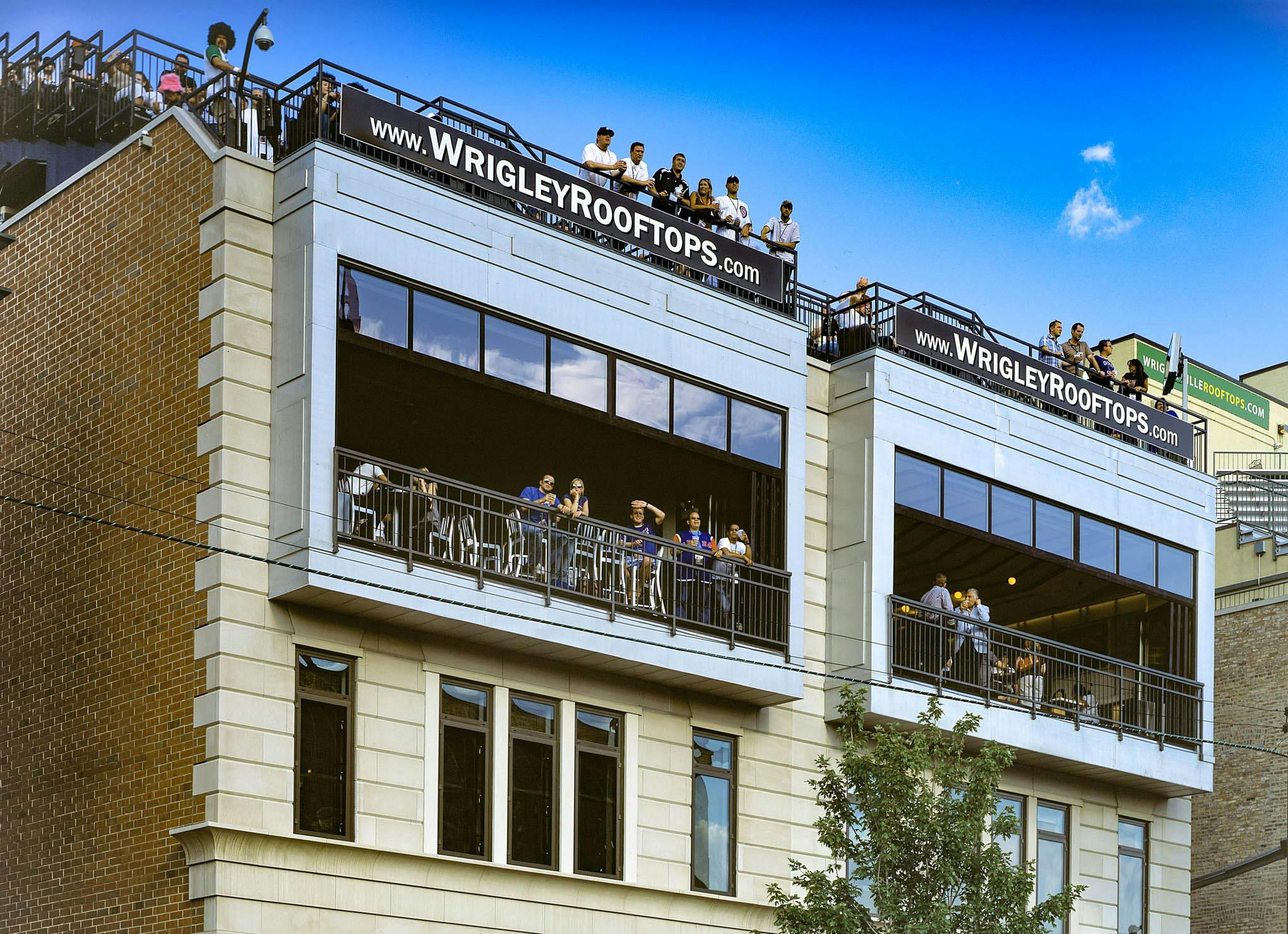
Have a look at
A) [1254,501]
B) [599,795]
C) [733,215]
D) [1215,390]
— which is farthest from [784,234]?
[1215,390]

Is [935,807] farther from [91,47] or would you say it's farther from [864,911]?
[91,47]

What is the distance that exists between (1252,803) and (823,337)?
15.2 meters

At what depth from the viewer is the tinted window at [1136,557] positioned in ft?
103

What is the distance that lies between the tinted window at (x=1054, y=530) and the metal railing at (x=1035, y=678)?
147 cm

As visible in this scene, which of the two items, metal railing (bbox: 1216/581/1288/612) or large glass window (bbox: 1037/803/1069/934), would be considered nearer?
large glass window (bbox: 1037/803/1069/934)

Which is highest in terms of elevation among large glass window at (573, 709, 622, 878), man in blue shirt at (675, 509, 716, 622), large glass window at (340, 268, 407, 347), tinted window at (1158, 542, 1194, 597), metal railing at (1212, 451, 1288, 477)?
metal railing at (1212, 451, 1288, 477)

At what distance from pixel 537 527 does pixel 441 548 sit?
4.32 feet

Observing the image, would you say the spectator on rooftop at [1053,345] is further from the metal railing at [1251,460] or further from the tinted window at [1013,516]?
the metal railing at [1251,460]

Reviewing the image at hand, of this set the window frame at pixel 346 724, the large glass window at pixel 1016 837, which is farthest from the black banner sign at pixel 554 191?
the large glass window at pixel 1016 837

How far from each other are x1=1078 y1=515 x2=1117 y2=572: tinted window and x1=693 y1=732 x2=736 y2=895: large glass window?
26.5ft

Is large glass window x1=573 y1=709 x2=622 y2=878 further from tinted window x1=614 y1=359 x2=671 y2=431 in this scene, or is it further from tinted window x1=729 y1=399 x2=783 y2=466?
tinted window x1=729 y1=399 x2=783 y2=466

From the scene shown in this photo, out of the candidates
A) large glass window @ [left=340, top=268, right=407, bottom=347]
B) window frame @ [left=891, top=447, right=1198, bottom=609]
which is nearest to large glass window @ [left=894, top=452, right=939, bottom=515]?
window frame @ [left=891, top=447, right=1198, bottom=609]

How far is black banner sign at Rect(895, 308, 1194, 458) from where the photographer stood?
28.9m

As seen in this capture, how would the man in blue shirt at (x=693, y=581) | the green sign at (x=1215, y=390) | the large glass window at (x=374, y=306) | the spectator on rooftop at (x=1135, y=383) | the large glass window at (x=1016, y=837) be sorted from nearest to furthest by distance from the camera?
the large glass window at (x=374, y=306)
the man in blue shirt at (x=693, y=581)
the large glass window at (x=1016, y=837)
the spectator on rooftop at (x=1135, y=383)
the green sign at (x=1215, y=390)
